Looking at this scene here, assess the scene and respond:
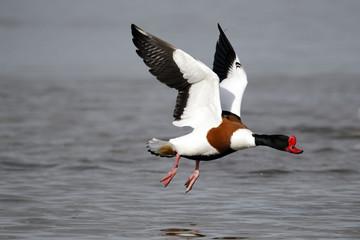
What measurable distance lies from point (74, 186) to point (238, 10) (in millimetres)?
20041

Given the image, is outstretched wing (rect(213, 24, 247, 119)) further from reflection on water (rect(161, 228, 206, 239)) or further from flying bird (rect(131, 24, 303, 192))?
reflection on water (rect(161, 228, 206, 239))

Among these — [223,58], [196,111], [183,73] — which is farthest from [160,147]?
[223,58]

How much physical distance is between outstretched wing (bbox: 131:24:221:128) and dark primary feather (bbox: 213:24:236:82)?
1.35 meters

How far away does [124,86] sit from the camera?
60.8 ft

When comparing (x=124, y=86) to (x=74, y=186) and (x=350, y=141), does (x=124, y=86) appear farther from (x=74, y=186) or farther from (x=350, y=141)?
(x=74, y=186)

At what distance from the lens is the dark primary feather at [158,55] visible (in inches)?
295

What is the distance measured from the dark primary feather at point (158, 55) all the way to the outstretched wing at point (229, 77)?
3.67 ft

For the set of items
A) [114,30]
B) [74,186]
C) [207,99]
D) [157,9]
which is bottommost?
[74,186]

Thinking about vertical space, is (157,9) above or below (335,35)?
above

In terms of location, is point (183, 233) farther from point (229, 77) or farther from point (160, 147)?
point (229, 77)

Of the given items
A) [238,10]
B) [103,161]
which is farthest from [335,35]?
[103,161]

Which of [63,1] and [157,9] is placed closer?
[157,9]

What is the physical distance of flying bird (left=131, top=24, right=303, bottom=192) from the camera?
748 cm

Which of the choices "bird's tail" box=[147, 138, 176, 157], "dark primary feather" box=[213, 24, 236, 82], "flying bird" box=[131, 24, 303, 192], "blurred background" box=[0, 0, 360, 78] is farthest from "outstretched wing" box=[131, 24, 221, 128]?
"blurred background" box=[0, 0, 360, 78]
